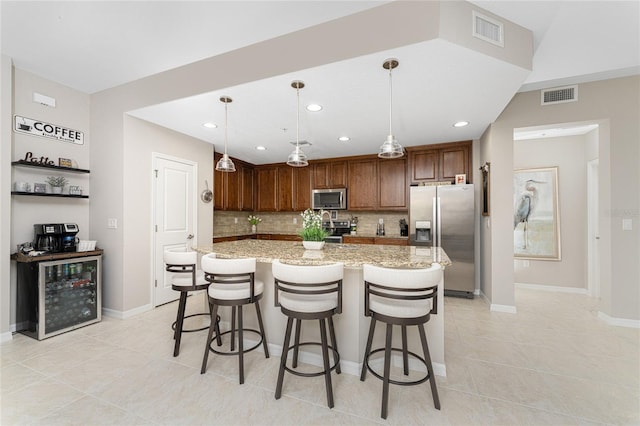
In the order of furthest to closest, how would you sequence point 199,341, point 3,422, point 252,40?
point 199,341, point 252,40, point 3,422

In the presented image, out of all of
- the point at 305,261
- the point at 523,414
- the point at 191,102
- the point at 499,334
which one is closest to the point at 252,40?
the point at 191,102

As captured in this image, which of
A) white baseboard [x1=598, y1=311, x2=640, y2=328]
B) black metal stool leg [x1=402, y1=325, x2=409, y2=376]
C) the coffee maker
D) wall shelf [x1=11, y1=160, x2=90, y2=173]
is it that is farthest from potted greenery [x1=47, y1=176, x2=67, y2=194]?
white baseboard [x1=598, y1=311, x2=640, y2=328]

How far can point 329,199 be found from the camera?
5.64 meters

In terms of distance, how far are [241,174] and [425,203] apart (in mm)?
3616

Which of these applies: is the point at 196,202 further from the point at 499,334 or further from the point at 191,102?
the point at 499,334

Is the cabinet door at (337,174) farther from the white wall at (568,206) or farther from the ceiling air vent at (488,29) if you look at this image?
the ceiling air vent at (488,29)

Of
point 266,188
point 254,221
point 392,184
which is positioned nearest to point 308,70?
point 392,184

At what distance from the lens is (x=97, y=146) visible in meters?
3.65

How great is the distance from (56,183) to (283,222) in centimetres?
394

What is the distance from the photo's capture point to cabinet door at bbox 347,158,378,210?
5371 mm

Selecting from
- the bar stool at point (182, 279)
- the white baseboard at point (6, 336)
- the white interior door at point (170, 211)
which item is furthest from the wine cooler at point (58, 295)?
the bar stool at point (182, 279)

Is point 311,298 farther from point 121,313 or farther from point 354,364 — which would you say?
point 121,313

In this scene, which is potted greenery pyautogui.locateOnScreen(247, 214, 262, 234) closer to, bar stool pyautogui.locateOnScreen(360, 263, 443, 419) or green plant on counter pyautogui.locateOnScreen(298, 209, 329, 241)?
green plant on counter pyautogui.locateOnScreen(298, 209, 329, 241)

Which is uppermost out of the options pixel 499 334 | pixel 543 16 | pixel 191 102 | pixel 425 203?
pixel 543 16
